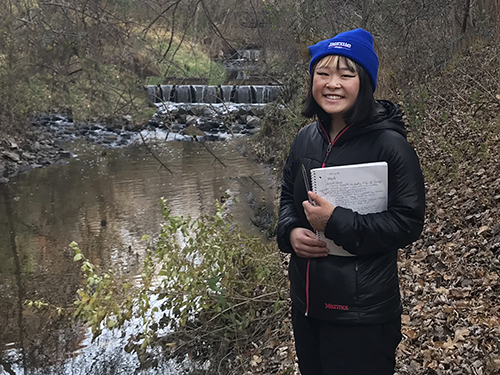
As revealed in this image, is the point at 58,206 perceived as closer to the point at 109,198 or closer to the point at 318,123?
the point at 109,198

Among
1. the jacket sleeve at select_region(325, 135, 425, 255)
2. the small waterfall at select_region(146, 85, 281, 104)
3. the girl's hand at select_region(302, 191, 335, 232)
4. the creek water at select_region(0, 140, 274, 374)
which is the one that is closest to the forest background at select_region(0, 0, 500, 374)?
the creek water at select_region(0, 140, 274, 374)

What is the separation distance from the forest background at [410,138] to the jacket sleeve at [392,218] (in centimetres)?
169

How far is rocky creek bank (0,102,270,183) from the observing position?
15477mm

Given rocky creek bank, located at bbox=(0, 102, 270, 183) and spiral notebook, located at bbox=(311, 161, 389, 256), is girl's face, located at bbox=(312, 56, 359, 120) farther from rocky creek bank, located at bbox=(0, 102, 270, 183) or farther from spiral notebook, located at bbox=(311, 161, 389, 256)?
rocky creek bank, located at bbox=(0, 102, 270, 183)

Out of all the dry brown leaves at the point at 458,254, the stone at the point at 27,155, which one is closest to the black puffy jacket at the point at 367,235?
the dry brown leaves at the point at 458,254

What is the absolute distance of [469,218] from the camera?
570 cm

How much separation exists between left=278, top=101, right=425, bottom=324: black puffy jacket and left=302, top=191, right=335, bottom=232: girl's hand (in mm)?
29

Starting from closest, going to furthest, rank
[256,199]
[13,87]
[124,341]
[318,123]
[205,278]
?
[318,123] → [205,278] → [124,341] → [256,199] → [13,87]

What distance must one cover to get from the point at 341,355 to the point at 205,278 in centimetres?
282

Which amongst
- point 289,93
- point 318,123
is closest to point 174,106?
point 289,93

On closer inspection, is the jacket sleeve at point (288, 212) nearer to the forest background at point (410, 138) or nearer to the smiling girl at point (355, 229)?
the smiling girl at point (355, 229)

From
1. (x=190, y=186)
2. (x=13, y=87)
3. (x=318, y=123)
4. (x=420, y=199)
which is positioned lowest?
(x=190, y=186)

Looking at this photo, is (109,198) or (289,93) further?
(289,93)

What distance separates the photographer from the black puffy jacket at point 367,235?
1903 mm
